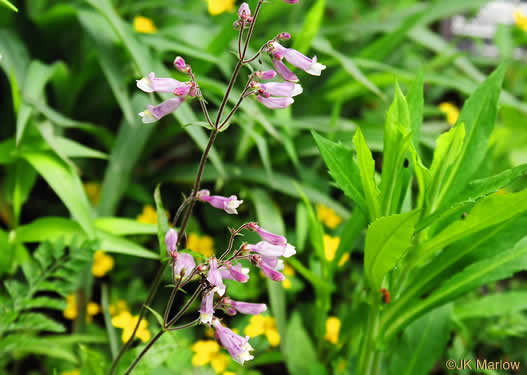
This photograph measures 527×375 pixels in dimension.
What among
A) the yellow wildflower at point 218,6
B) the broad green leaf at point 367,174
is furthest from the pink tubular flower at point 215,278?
the yellow wildflower at point 218,6

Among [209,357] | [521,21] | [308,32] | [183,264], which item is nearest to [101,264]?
[209,357]

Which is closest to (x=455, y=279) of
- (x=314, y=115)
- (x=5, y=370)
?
(x=314, y=115)

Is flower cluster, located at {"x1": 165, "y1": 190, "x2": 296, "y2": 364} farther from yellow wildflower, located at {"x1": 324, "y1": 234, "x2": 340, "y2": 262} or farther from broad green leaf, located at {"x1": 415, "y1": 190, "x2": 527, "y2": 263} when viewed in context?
yellow wildflower, located at {"x1": 324, "y1": 234, "x2": 340, "y2": 262}

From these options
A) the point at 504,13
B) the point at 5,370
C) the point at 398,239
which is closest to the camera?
the point at 398,239

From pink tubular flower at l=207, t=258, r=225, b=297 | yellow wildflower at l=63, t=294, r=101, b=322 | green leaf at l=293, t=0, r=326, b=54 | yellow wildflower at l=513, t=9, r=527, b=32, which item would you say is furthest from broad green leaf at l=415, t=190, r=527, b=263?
yellow wildflower at l=513, t=9, r=527, b=32

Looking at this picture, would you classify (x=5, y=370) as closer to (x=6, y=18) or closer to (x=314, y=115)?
(x=6, y=18)
